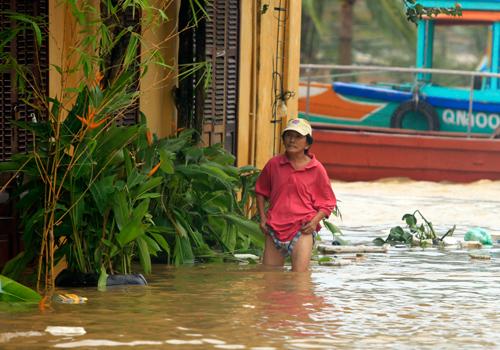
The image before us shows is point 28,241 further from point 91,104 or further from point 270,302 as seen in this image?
point 270,302

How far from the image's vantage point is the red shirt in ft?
34.2

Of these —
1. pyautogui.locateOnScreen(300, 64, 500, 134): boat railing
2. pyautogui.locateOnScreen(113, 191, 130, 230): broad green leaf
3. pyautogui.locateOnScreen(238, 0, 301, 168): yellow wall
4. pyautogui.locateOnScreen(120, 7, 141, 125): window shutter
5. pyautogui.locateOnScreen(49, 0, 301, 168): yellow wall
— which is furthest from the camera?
pyautogui.locateOnScreen(300, 64, 500, 134): boat railing

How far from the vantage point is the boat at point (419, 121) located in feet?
74.1

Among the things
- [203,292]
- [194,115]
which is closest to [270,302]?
[203,292]

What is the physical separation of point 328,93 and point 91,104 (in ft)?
56.3

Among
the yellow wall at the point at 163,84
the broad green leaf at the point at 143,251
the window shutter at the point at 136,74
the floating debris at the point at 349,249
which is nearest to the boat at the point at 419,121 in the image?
the floating debris at the point at 349,249

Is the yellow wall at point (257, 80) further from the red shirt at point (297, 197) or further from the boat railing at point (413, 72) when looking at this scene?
the boat railing at point (413, 72)

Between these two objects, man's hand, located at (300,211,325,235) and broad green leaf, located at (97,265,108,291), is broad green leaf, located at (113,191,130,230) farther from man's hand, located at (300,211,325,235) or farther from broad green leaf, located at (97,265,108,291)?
man's hand, located at (300,211,325,235)

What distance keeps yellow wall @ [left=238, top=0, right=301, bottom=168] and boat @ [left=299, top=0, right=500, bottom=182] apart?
8022mm

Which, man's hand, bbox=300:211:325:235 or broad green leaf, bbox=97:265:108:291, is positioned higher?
man's hand, bbox=300:211:325:235

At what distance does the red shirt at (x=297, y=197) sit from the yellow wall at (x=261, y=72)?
9.29 ft

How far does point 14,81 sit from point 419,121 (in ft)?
51.8

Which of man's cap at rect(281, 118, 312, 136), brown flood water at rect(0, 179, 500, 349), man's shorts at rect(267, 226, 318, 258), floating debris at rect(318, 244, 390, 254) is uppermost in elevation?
man's cap at rect(281, 118, 312, 136)

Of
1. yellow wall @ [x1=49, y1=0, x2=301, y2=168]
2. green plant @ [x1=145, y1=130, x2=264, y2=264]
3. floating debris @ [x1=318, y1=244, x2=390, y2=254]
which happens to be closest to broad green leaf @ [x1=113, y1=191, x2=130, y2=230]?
green plant @ [x1=145, y1=130, x2=264, y2=264]
